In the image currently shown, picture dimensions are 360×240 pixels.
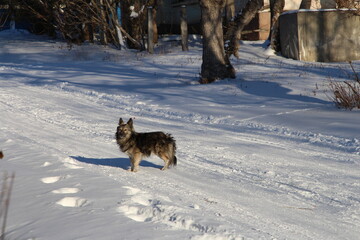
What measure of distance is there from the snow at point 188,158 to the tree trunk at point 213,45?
535 mm

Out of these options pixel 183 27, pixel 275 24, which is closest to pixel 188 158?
pixel 275 24

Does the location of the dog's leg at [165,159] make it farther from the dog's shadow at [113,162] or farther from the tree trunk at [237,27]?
the tree trunk at [237,27]

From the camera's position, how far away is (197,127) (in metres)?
13.2

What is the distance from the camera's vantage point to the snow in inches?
249

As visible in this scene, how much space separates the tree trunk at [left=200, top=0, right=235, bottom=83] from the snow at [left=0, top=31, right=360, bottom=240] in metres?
0.53

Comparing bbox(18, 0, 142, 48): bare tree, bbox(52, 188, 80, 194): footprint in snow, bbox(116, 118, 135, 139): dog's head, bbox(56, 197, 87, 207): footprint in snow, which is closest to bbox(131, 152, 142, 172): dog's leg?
bbox(116, 118, 135, 139): dog's head

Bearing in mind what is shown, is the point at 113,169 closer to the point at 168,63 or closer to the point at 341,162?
the point at 341,162

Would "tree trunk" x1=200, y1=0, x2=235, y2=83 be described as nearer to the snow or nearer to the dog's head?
the snow

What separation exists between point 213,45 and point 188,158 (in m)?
10.6

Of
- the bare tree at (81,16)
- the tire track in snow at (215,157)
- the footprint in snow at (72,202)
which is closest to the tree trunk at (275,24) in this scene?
the bare tree at (81,16)

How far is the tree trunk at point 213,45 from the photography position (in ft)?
65.7

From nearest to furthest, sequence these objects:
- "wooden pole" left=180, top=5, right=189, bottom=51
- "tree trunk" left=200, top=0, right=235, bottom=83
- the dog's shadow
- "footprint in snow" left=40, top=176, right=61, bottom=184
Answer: "footprint in snow" left=40, top=176, right=61, bottom=184 < the dog's shadow < "tree trunk" left=200, top=0, right=235, bottom=83 < "wooden pole" left=180, top=5, right=189, bottom=51

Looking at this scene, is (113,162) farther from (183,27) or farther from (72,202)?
(183,27)

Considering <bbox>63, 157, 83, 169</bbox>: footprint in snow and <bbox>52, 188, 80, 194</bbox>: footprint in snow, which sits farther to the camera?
<bbox>63, 157, 83, 169</bbox>: footprint in snow
